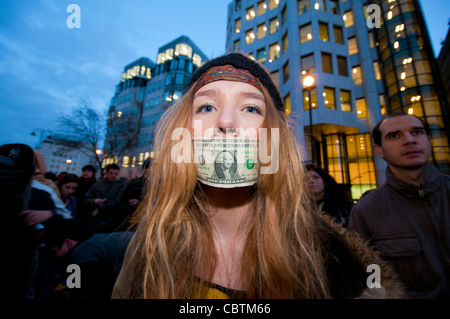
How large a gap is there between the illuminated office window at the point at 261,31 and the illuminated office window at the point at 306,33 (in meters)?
5.16

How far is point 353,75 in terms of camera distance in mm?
17531

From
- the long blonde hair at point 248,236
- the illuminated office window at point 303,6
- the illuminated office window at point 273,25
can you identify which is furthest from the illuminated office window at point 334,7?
the long blonde hair at point 248,236

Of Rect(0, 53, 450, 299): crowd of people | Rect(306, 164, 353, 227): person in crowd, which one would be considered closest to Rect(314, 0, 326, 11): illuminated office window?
Rect(306, 164, 353, 227): person in crowd

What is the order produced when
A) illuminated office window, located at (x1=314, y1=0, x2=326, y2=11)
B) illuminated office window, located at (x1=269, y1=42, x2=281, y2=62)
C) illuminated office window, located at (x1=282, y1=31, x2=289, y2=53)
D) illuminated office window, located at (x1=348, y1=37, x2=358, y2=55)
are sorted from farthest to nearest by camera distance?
1. illuminated office window, located at (x1=269, y1=42, x2=281, y2=62)
2. illuminated office window, located at (x1=348, y1=37, x2=358, y2=55)
3. illuminated office window, located at (x1=282, y1=31, x2=289, y2=53)
4. illuminated office window, located at (x1=314, y1=0, x2=326, y2=11)

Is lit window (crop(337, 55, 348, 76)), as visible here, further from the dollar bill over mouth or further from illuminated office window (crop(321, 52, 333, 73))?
the dollar bill over mouth

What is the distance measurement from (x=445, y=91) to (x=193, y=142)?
27804 mm

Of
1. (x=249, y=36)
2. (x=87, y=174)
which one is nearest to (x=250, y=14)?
(x=249, y=36)

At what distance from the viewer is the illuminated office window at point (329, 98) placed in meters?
15.4

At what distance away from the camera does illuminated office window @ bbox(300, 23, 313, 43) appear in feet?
53.4

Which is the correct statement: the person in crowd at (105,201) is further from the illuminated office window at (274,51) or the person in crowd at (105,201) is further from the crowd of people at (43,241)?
the illuminated office window at (274,51)

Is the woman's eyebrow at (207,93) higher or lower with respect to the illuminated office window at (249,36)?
lower

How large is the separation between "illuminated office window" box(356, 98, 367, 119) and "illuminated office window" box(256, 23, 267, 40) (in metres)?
12.6

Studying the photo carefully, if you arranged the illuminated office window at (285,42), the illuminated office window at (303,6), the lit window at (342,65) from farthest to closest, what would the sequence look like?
1. the illuminated office window at (285,42)
2. the illuminated office window at (303,6)
3. the lit window at (342,65)
